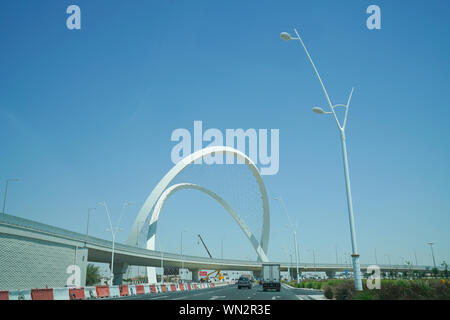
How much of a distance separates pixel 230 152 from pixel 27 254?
1750 inches

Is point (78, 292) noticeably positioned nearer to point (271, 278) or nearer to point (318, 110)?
point (318, 110)

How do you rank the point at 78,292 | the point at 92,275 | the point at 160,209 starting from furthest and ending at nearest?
the point at 92,275 < the point at 160,209 < the point at 78,292

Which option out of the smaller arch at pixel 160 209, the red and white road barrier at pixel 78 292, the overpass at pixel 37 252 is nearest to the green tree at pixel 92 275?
the smaller arch at pixel 160 209

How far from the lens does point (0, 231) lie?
32906 millimetres

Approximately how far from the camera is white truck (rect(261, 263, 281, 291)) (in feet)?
137

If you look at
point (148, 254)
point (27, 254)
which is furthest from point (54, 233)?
point (148, 254)

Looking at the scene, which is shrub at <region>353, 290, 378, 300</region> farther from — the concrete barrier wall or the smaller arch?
the smaller arch

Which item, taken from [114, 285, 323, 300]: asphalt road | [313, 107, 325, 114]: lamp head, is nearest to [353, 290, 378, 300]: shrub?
[114, 285, 323, 300]: asphalt road

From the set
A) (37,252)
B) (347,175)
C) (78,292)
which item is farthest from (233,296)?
(37,252)

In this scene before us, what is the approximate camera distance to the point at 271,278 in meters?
42.7

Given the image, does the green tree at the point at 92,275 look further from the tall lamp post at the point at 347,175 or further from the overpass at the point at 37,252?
the tall lamp post at the point at 347,175

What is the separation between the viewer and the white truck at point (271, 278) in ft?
137
